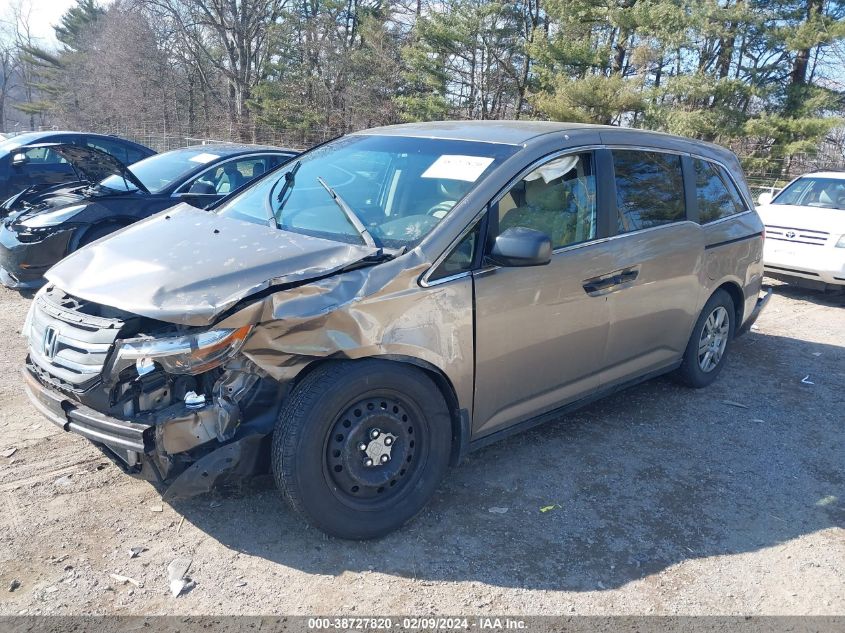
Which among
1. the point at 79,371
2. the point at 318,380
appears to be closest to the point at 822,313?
the point at 318,380

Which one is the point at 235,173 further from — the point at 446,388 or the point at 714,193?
the point at 446,388

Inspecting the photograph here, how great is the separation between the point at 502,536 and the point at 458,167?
1909 millimetres

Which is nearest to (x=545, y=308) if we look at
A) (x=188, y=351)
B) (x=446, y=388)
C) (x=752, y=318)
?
(x=446, y=388)

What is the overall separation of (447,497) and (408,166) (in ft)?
6.02

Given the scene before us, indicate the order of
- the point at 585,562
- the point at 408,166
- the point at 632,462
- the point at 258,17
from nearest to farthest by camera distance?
the point at 585,562 < the point at 408,166 < the point at 632,462 < the point at 258,17

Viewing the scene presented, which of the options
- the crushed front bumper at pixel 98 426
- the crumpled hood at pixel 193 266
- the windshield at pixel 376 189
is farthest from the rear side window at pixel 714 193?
the crushed front bumper at pixel 98 426

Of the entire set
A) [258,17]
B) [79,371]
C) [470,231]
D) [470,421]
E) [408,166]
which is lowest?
[470,421]

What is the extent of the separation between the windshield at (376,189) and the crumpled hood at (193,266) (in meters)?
0.21

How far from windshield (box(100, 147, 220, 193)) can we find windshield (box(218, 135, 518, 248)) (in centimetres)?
368

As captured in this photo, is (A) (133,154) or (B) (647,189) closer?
(B) (647,189)

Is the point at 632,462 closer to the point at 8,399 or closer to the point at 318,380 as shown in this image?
the point at 318,380

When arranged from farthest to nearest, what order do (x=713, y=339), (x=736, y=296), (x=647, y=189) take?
(x=736, y=296) < (x=713, y=339) < (x=647, y=189)

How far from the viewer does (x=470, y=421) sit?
347 centimetres

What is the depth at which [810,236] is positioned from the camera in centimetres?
874
